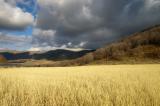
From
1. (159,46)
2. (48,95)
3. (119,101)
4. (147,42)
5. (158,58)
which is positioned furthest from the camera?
(147,42)

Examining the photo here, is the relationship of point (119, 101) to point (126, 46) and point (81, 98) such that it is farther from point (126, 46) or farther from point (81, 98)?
point (126, 46)

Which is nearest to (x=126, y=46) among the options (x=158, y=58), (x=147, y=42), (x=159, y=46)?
(x=147, y=42)

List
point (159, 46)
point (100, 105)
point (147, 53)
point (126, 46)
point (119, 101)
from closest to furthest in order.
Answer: point (100, 105) → point (119, 101) → point (147, 53) → point (159, 46) → point (126, 46)

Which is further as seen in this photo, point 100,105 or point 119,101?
point 119,101

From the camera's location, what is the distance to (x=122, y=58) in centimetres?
15512

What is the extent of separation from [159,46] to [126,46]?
39633 mm

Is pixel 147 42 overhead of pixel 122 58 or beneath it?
overhead

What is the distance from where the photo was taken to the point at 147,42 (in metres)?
182

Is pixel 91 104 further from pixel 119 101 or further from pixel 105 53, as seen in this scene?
pixel 105 53

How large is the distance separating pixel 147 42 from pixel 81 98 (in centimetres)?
19001

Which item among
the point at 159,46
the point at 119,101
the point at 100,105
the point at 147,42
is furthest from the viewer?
the point at 147,42

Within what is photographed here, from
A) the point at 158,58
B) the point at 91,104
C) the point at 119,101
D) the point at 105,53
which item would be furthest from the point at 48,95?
the point at 105,53

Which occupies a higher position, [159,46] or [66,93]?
[159,46]

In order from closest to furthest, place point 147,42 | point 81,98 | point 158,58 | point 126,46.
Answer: point 81,98 < point 158,58 < point 147,42 < point 126,46
